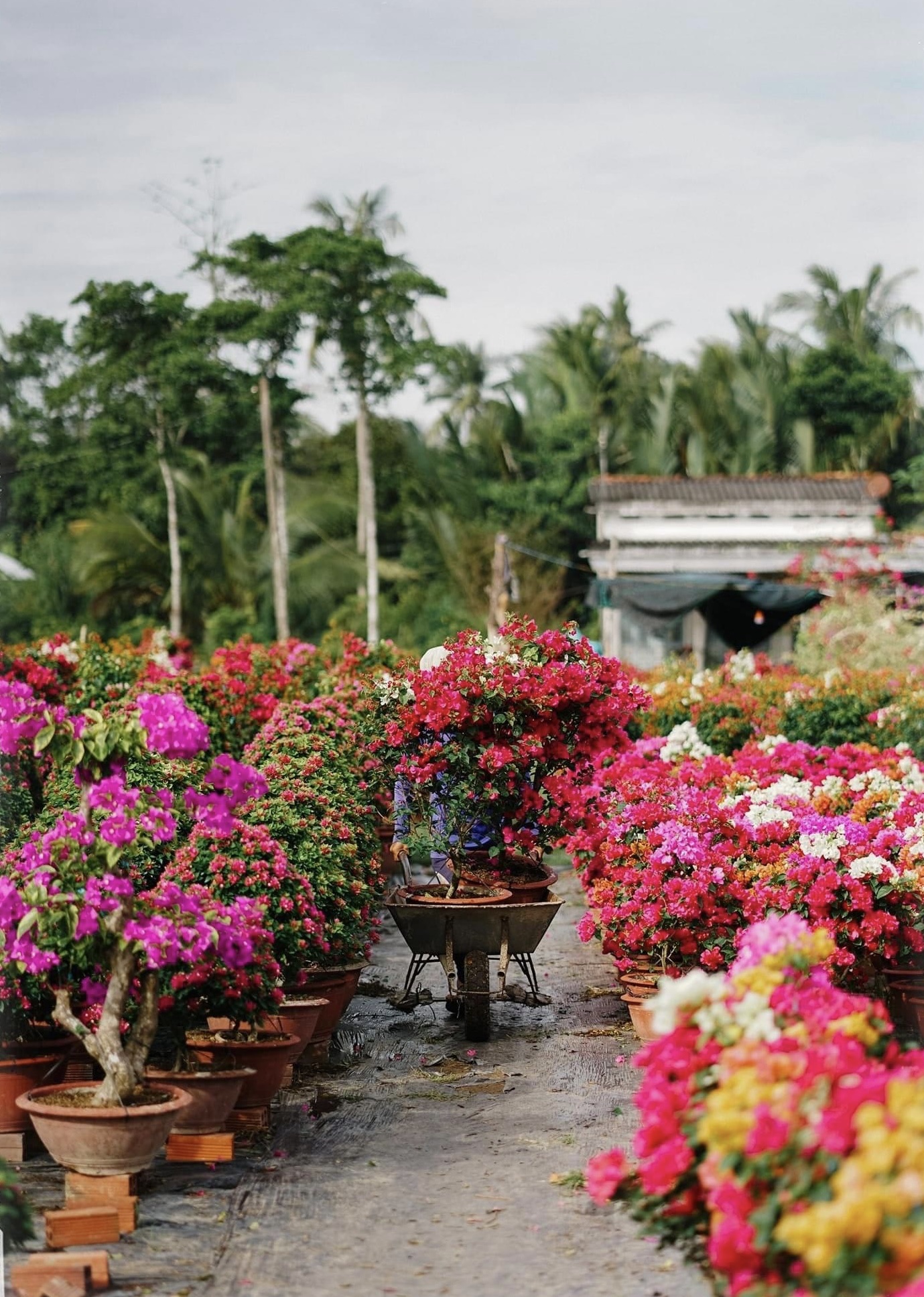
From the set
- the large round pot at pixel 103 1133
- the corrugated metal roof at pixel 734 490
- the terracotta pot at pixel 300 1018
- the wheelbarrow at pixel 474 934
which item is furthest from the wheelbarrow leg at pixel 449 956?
the corrugated metal roof at pixel 734 490

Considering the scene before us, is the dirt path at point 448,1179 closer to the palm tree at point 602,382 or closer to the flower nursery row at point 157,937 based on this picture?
the flower nursery row at point 157,937

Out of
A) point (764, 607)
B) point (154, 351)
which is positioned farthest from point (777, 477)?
point (154, 351)

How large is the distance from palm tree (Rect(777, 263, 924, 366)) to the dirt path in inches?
1332

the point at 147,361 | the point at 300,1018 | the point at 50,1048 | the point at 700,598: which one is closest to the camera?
the point at 50,1048

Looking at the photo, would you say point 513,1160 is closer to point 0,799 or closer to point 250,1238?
point 250,1238

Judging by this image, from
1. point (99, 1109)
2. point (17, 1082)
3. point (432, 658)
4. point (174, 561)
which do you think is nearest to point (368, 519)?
point (174, 561)

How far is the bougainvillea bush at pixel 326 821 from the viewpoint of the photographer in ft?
22.0

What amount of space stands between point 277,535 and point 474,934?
25.6 metres

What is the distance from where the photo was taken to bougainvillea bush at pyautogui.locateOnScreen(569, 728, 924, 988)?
698cm

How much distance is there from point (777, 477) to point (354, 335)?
12.0m

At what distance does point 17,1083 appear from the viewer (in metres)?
5.48

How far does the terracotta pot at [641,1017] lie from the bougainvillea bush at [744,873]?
17 centimetres

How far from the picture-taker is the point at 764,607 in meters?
22.2

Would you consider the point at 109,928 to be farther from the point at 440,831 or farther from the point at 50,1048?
the point at 440,831
